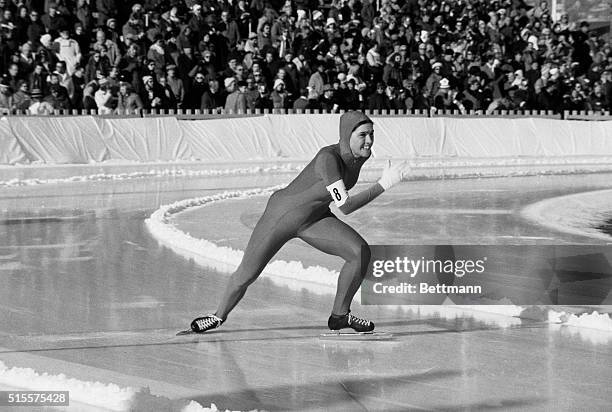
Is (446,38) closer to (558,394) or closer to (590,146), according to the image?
(590,146)

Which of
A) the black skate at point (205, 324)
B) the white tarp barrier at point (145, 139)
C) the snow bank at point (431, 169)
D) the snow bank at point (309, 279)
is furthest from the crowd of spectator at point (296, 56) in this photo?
the black skate at point (205, 324)

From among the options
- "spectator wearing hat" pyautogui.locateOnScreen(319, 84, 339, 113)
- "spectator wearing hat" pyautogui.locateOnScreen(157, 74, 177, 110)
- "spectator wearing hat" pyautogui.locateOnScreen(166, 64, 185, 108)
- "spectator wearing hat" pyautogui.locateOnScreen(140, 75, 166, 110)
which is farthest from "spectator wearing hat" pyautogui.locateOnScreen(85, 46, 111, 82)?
"spectator wearing hat" pyautogui.locateOnScreen(319, 84, 339, 113)

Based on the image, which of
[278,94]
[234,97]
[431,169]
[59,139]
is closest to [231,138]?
[234,97]

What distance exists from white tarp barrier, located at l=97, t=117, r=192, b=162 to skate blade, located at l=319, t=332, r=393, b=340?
14.8m

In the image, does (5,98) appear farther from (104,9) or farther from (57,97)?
(104,9)

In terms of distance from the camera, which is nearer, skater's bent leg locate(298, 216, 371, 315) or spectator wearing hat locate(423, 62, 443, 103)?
skater's bent leg locate(298, 216, 371, 315)

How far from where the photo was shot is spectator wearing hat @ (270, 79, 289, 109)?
22.3 m

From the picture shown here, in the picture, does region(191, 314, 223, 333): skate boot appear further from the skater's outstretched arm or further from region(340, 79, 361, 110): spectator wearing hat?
region(340, 79, 361, 110): spectator wearing hat

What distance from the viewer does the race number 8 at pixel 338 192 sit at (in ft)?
17.9

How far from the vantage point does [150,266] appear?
8688 millimetres

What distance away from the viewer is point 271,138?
22.5 meters

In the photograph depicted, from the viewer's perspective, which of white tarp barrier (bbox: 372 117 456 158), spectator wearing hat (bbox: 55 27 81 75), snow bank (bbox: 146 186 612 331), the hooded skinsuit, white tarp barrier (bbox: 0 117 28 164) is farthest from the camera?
white tarp barrier (bbox: 372 117 456 158)

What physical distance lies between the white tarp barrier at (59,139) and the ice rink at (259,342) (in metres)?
8.73

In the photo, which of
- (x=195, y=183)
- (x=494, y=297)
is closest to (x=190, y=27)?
(x=195, y=183)
